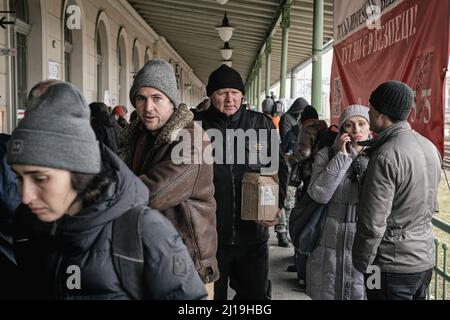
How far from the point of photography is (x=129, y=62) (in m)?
A: 12.5

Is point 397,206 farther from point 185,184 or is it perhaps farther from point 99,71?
point 99,71

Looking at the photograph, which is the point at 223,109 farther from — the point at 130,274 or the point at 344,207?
the point at 130,274

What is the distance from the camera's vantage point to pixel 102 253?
135 centimetres

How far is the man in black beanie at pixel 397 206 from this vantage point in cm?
235

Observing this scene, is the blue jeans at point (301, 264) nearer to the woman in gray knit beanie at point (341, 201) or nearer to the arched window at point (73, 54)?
the woman in gray knit beanie at point (341, 201)

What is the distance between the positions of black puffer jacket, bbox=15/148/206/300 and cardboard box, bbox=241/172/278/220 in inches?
60.9

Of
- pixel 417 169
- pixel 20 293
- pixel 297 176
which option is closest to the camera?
pixel 20 293

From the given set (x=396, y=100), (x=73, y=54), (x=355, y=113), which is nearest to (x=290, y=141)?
(x=355, y=113)

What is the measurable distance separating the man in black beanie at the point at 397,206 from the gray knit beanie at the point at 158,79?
3.36 ft

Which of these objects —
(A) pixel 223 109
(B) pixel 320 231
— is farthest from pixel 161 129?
(B) pixel 320 231

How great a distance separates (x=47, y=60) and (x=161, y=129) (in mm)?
5347

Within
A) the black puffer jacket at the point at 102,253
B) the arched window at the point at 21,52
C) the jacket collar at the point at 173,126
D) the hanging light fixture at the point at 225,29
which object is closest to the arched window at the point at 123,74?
the hanging light fixture at the point at 225,29

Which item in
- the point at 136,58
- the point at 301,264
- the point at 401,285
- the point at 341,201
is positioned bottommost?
the point at 301,264

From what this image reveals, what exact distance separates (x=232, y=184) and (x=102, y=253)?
1748 millimetres
